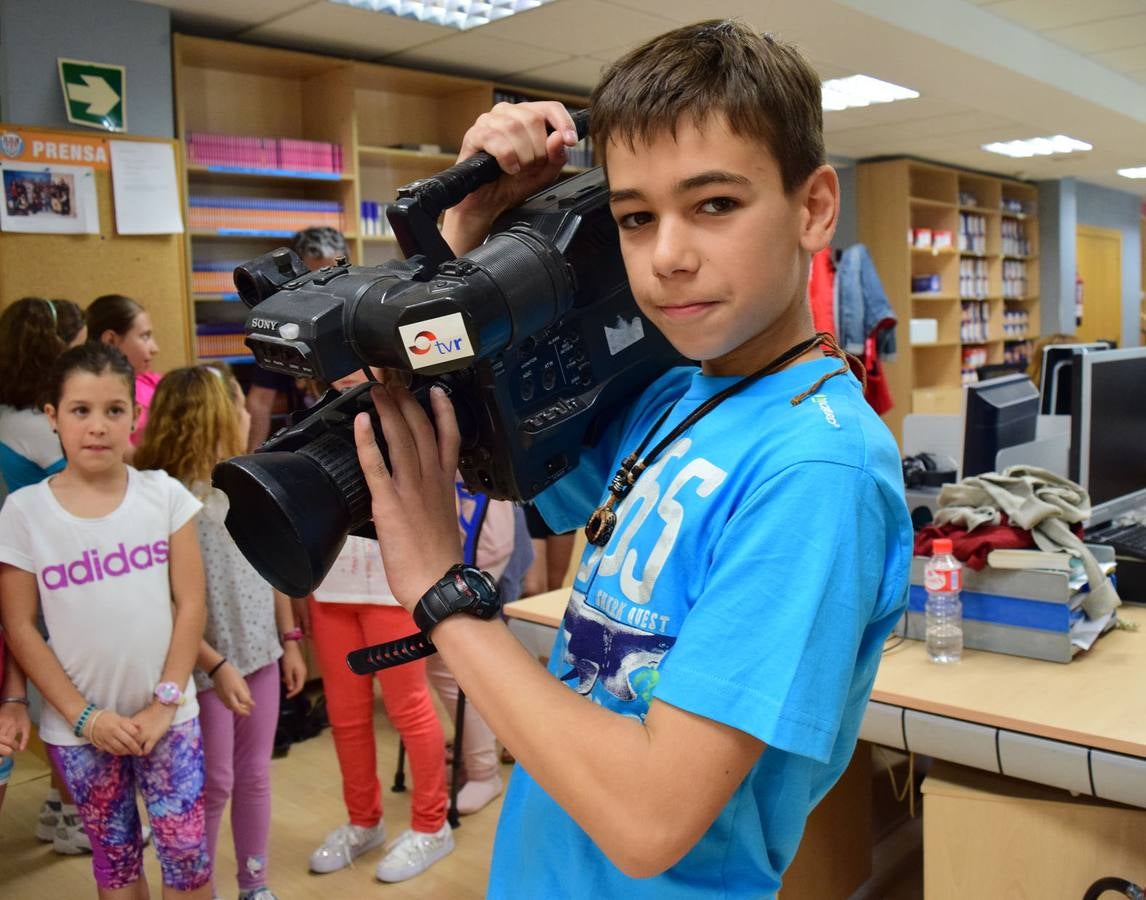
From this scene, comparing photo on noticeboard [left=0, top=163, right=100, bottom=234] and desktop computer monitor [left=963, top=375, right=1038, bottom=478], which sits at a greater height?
photo on noticeboard [left=0, top=163, right=100, bottom=234]

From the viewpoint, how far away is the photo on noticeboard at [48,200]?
3480mm

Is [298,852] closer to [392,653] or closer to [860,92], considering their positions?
[392,653]

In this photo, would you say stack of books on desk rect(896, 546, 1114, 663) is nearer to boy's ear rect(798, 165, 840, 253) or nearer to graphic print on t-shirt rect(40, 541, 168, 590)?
boy's ear rect(798, 165, 840, 253)

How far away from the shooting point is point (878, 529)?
0.69 m

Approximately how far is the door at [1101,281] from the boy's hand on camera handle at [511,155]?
11.1 meters

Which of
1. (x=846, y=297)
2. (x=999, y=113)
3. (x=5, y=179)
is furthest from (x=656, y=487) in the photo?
(x=999, y=113)

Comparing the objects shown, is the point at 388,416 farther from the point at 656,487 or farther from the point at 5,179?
the point at 5,179

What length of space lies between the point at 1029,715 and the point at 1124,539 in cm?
83

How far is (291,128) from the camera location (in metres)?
4.76

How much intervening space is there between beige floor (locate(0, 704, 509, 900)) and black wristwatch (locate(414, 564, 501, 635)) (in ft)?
6.31

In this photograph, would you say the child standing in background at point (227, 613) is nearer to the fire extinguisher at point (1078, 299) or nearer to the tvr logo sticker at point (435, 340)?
the tvr logo sticker at point (435, 340)

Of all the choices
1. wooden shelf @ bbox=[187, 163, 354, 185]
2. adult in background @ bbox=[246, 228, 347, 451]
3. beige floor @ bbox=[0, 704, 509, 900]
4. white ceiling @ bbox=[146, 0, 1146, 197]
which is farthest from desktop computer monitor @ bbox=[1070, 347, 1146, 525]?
wooden shelf @ bbox=[187, 163, 354, 185]

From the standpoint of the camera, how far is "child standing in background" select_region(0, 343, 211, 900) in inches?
77.9

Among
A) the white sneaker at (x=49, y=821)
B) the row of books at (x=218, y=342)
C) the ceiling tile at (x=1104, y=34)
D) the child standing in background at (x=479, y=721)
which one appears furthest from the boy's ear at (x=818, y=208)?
the ceiling tile at (x=1104, y=34)
